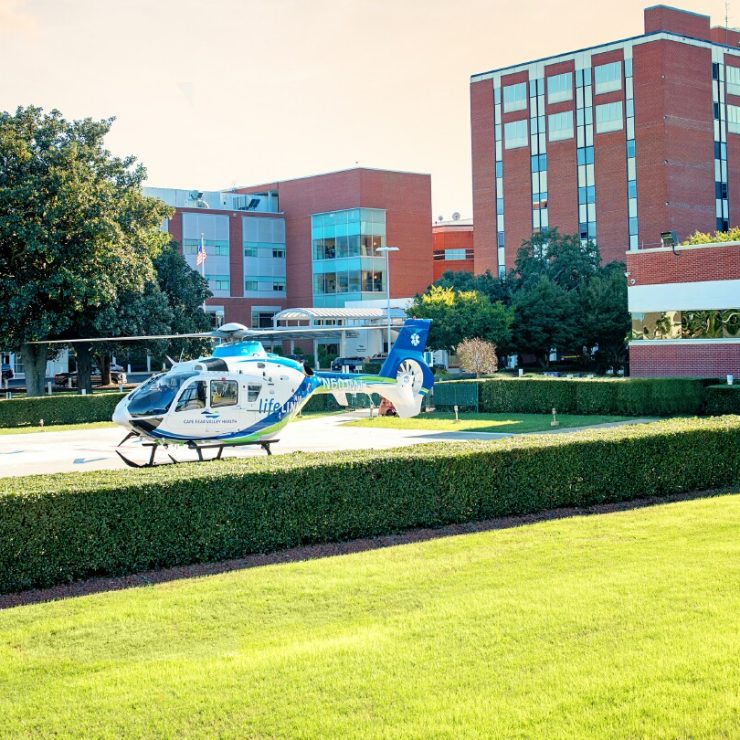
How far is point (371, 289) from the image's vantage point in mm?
83188

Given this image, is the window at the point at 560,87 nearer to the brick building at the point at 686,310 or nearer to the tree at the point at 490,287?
the tree at the point at 490,287

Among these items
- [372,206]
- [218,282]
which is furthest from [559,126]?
[218,282]

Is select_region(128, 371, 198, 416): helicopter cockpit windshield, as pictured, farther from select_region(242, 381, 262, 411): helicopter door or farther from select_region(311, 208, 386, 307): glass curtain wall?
select_region(311, 208, 386, 307): glass curtain wall

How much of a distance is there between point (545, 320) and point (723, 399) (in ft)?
78.4

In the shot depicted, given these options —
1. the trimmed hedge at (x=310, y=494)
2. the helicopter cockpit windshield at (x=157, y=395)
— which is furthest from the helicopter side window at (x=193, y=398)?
the trimmed hedge at (x=310, y=494)

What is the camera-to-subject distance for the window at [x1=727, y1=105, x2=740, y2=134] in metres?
74.5

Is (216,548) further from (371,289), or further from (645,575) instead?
(371,289)

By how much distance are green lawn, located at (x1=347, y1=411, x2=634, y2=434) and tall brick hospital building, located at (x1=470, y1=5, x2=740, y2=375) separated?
126 ft

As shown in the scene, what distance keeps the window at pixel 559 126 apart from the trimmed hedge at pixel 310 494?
6244 cm

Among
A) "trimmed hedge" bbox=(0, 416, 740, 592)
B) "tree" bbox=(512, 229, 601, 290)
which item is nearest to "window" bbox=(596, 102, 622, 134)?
"tree" bbox=(512, 229, 601, 290)

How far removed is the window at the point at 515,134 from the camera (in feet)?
255

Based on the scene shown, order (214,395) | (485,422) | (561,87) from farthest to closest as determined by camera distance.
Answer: (561,87) < (485,422) < (214,395)

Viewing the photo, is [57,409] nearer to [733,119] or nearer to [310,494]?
[310,494]

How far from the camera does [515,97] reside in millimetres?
78375
